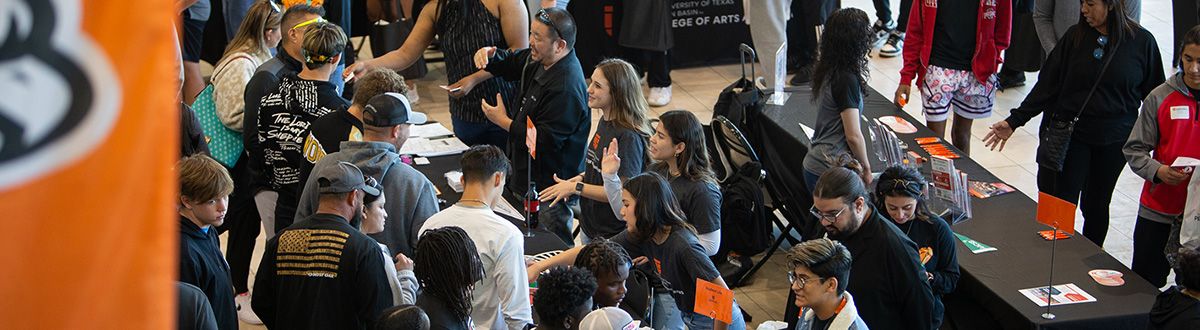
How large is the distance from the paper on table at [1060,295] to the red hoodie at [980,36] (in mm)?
2086

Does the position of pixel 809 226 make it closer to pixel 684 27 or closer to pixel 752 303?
pixel 752 303

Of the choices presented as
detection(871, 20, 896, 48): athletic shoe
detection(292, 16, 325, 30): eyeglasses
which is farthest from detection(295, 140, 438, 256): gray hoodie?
detection(871, 20, 896, 48): athletic shoe

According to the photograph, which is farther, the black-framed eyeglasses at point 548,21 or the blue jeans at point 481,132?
the blue jeans at point 481,132

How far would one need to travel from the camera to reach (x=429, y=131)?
6.48 m

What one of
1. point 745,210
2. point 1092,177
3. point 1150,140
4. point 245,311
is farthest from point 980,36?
point 245,311

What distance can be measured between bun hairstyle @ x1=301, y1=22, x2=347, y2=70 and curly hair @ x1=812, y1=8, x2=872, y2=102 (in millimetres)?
2064

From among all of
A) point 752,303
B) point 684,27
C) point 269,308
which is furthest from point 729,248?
point 684,27

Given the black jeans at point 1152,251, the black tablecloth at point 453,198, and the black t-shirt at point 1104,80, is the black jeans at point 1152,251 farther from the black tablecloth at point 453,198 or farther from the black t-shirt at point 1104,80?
the black tablecloth at point 453,198

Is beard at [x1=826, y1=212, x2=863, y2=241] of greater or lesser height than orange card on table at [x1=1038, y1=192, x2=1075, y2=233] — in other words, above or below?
above

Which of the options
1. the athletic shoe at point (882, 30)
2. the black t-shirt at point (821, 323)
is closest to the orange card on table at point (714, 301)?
the black t-shirt at point (821, 323)

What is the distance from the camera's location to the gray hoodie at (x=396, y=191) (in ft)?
14.1

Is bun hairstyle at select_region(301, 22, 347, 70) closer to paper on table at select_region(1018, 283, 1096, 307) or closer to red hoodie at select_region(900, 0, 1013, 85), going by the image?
paper on table at select_region(1018, 283, 1096, 307)

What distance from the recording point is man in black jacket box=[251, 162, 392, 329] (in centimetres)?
363

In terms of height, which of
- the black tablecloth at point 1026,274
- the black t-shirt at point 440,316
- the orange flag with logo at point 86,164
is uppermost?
the orange flag with logo at point 86,164
